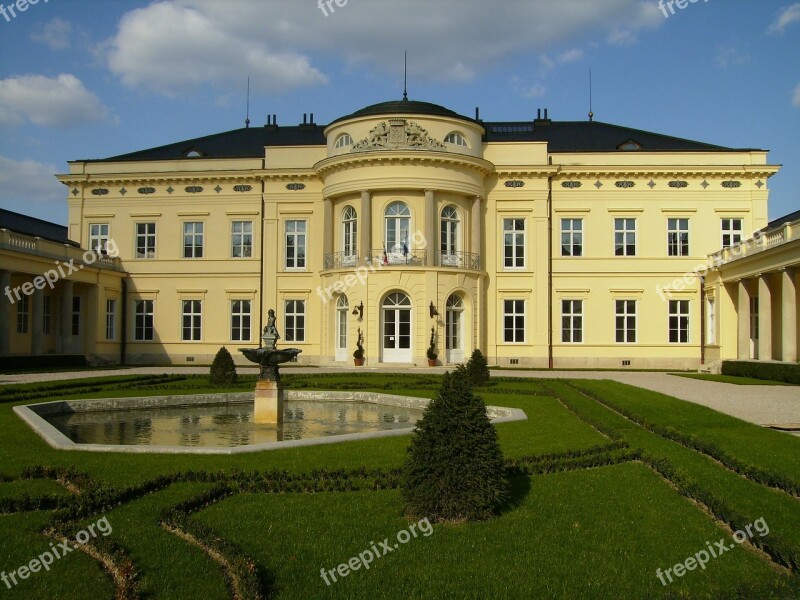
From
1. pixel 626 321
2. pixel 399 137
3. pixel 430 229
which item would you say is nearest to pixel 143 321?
pixel 430 229

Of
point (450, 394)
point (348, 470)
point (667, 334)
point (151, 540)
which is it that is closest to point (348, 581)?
point (151, 540)

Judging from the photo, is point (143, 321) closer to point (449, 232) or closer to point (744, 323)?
point (449, 232)

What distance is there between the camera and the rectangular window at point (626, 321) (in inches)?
1479

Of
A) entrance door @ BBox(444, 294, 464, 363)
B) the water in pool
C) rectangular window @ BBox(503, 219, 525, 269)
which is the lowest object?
A: the water in pool

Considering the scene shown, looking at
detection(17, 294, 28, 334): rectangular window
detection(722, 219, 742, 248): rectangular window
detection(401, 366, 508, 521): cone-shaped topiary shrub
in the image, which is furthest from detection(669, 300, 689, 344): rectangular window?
detection(401, 366, 508, 521): cone-shaped topiary shrub

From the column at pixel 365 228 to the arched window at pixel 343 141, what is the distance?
9.23 feet

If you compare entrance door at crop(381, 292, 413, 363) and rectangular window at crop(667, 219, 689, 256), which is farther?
rectangular window at crop(667, 219, 689, 256)

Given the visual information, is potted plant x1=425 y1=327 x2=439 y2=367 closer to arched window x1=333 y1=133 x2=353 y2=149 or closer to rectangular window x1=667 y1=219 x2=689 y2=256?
arched window x1=333 y1=133 x2=353 y2=149

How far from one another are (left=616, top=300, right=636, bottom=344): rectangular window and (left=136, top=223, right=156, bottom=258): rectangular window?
967 inches

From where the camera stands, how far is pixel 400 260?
35.2 metres

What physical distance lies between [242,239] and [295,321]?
5237mm

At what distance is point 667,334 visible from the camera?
37.3 m

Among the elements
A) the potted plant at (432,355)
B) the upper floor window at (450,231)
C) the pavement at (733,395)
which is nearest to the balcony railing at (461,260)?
the upper floor window at (450,231)

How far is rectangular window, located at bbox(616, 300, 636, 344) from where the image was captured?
37562mm
